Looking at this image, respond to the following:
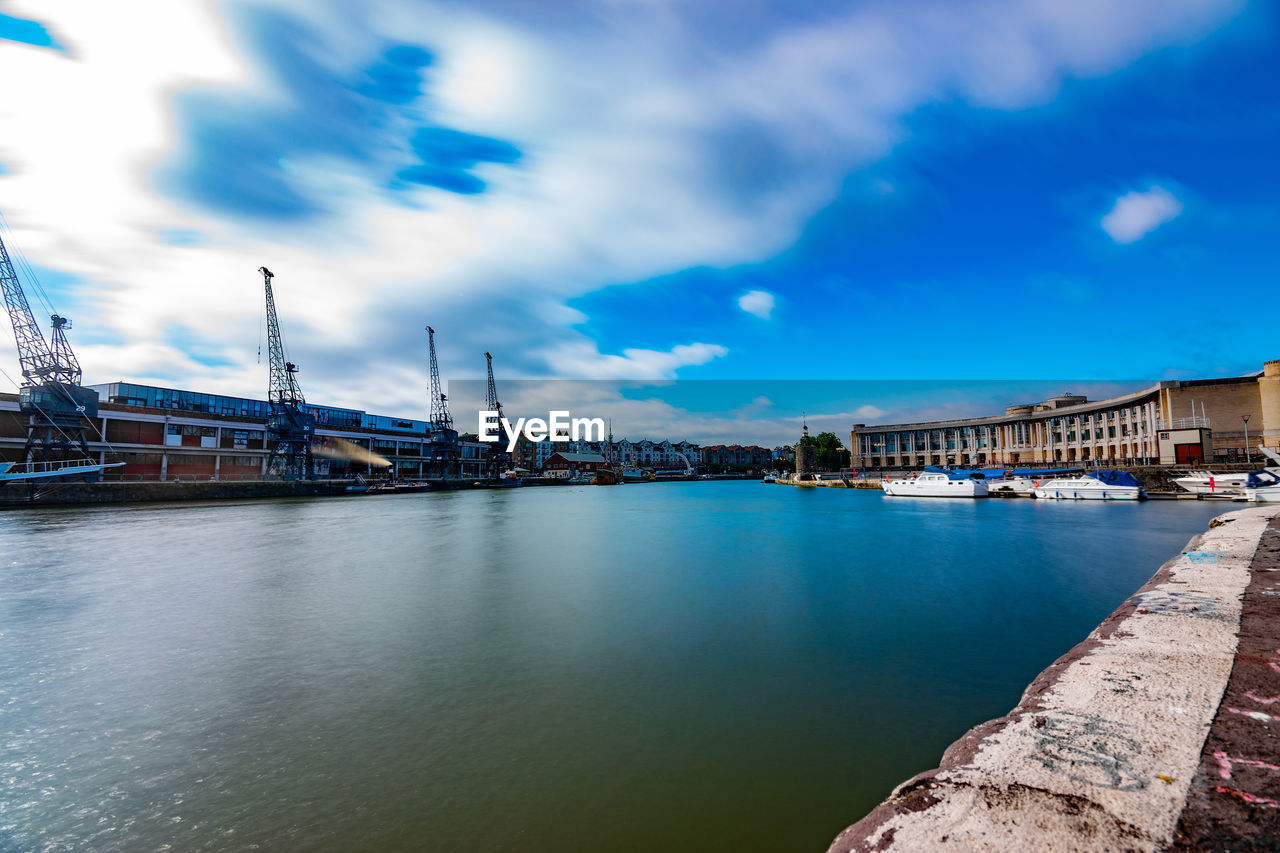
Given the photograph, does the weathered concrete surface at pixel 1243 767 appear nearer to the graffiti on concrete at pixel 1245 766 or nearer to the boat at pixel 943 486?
the graffiti on concrete at pixel 1245 766

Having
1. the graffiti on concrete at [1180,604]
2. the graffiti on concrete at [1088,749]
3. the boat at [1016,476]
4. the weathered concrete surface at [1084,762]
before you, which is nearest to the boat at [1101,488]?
the boat at [1016,476]

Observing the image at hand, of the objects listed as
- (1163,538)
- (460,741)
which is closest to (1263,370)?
(1163,538)

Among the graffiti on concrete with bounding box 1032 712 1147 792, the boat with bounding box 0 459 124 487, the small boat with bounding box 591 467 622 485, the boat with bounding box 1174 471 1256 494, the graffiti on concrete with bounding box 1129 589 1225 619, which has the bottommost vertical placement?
the small boat with bounding box 591 467 622 485

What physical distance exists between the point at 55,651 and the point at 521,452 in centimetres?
Result: 16667

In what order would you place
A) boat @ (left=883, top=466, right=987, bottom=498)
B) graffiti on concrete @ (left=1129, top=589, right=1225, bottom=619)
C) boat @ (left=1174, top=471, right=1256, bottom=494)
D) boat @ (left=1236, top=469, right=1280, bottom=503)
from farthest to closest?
1. boat @ (left=883, top=466, right=987, bottom=498)
2. boat @ (left=1174, top=471, right=1256, bottom=494)
3. boat @ (left=1236, top=469, right=1280, bottom=503)
4. graffiti on concrete @ (left=1129, top=589, right=1225, bottom=619)

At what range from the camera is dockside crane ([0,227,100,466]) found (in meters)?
54.8

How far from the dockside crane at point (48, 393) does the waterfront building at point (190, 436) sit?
3574mm

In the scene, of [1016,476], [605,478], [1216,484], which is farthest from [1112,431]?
[605,478]

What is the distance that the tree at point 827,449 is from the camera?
156 m

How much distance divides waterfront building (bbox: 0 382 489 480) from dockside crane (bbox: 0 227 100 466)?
3.57 metres

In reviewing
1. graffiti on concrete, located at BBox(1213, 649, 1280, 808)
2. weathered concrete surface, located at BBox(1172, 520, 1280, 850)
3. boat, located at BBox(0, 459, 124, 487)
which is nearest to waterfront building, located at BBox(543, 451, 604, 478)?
boat, located at BBox(0, 459, 124, 487)

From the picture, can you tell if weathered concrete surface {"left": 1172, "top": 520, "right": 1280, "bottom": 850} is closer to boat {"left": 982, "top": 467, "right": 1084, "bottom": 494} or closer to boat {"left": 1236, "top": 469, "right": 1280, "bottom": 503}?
boat {"left": 1236, "top": 469, "right": 1280, "bottom": 503}

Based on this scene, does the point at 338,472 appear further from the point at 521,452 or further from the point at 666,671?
the point at 666,671

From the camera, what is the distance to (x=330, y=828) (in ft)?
17.0
